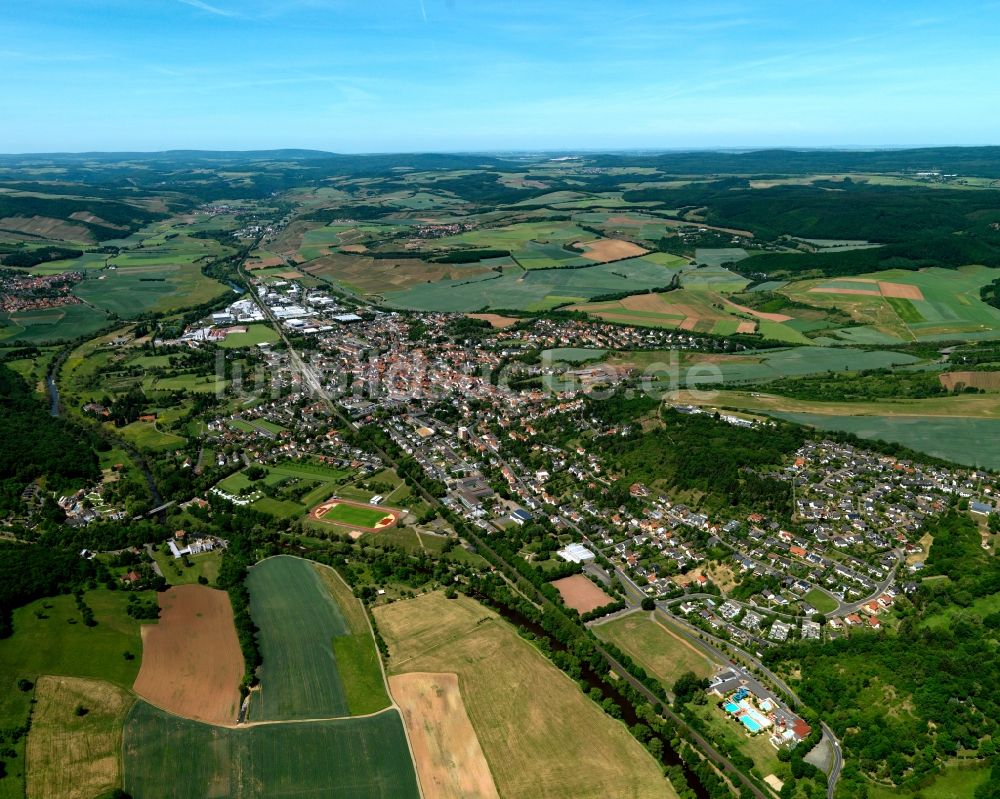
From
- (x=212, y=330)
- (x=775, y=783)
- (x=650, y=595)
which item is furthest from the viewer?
(x=212, y=330)

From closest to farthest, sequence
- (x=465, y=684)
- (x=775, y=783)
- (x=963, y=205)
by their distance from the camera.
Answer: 1. (x=775, y=783)
2. (x=465, y=684)
3. (x=963, y=205)

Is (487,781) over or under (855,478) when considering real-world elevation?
under

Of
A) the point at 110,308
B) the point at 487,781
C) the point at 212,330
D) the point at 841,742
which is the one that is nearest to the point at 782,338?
the point at 841,742

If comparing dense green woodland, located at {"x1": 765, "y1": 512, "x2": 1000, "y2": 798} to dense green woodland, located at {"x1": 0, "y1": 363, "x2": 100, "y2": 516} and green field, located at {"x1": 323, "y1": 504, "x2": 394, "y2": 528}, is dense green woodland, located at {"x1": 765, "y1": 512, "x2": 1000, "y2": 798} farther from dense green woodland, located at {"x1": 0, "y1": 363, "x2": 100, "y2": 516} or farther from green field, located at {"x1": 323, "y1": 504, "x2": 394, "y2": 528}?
dense green woodland, located at {"x1": 0, "y1": 363, "x2": 100, "y2": 516}

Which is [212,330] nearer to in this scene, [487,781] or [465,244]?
[465,244]

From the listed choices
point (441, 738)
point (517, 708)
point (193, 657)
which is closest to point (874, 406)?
point (517, 708)

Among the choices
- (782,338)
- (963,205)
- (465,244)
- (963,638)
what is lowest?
(963,638)
